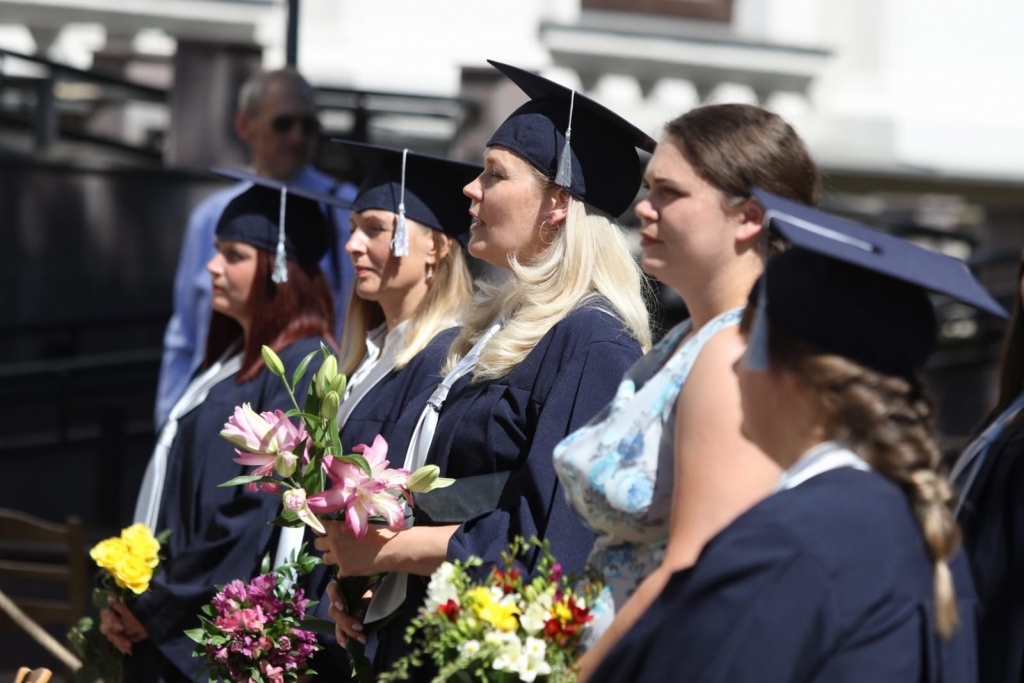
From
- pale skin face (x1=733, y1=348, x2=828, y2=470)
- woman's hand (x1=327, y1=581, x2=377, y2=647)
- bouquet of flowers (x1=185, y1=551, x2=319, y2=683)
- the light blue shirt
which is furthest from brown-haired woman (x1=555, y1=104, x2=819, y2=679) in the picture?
the light blue shirt

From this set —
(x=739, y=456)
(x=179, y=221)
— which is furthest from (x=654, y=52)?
(x=739, y=456)

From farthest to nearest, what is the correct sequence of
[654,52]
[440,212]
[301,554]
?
1. [654,52]
2. [440,212]
3. [301,554]

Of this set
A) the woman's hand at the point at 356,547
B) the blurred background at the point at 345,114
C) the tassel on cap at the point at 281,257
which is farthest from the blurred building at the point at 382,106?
the woman's hand at the point at 356,547

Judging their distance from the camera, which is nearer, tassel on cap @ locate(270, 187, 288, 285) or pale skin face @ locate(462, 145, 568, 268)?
pale skin face @ locate(462, 145, 568, 268)

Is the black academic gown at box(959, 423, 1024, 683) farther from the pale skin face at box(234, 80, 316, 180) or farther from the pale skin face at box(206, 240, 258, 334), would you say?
the pale skin face at box(234, 80, 316, 180)

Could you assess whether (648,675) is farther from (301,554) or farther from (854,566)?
(301,554)

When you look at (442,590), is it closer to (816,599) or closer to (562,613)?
(562,613)

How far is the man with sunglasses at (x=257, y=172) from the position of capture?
5.59 meters

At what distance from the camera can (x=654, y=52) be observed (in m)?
11.3

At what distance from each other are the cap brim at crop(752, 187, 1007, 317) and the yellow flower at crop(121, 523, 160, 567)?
233 cm

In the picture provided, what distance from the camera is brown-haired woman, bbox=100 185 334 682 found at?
396cm

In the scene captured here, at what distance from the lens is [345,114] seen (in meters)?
10.4

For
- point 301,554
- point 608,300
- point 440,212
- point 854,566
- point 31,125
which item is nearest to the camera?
point 854,566

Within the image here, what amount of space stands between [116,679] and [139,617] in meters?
0.24
